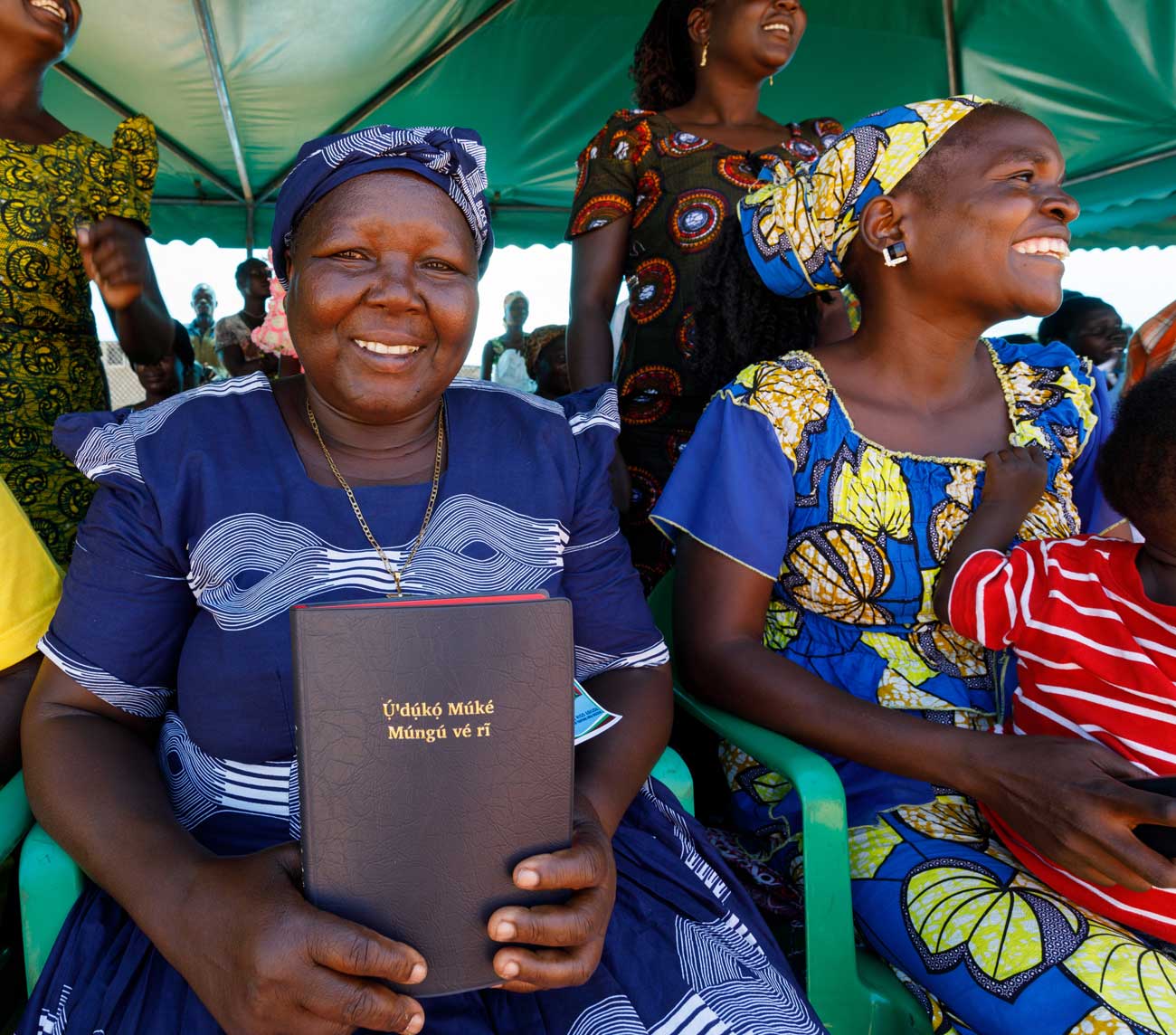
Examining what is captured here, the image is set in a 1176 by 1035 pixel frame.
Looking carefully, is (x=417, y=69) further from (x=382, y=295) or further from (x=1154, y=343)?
(x=382, y=295)

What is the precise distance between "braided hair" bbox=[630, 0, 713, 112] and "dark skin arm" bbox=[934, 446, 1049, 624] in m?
1.82

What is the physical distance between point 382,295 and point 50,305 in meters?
1.36

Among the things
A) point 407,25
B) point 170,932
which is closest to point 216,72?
point 407,25

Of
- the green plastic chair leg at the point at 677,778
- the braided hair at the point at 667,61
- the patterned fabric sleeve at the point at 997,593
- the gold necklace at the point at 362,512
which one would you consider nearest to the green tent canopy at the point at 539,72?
the braided hair at the point at 667,61

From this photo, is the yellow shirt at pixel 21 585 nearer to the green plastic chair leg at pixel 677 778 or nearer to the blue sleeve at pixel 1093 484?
the green plastic chair leg at pixel 677 778

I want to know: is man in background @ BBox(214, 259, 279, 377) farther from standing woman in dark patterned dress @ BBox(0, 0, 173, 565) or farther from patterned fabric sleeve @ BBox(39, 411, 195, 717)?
patterned fabric sleeve @ BBox(39, 411, 195, 717)

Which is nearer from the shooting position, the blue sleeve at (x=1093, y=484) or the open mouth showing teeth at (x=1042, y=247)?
the open mouth showing teeth at (x=1042, y=247)

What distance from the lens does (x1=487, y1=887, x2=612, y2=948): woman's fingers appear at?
0.96 metres

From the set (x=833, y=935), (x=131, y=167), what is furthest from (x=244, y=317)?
(x=833, y=935)

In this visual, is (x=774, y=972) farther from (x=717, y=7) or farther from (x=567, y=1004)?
(x=717, y=7)

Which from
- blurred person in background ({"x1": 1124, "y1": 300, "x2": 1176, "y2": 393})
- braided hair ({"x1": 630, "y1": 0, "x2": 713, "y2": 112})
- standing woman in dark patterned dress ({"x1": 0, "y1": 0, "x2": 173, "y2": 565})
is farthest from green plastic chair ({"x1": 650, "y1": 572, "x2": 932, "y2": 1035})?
braided hair ({"x1": 630, "y1": 0, "x2": 713, "y2": 112})

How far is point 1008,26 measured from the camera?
5.34 meters

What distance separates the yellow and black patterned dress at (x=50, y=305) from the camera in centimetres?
224

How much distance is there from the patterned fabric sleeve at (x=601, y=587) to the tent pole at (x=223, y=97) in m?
4.58
